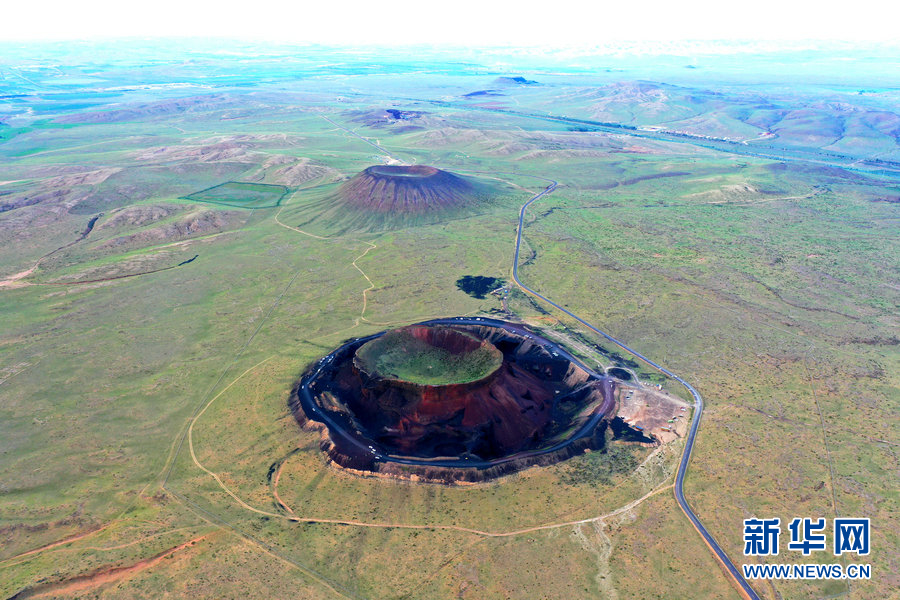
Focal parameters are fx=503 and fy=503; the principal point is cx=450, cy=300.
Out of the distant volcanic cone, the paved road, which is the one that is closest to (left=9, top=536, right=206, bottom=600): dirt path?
the paved road

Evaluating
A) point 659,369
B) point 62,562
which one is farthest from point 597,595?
point 62,562

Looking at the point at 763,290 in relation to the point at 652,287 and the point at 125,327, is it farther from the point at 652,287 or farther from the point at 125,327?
the point at 125,327

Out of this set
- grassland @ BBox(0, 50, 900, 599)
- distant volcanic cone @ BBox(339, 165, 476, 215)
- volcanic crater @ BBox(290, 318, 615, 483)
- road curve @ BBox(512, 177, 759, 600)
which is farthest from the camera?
distant volcanic cone @ BBox(339, 165, 476, 215)

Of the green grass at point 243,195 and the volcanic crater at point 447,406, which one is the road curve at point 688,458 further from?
the green grass at point 243,195

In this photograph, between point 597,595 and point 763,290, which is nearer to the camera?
point 597,595

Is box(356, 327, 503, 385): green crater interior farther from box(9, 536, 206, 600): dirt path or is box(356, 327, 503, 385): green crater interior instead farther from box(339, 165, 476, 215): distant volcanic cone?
box(339, 165, 476, 215): distant volcanic cone

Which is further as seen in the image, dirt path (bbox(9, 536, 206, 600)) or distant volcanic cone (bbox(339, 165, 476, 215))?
distant volcanic cone (bbox(339, 165, 476, 215))

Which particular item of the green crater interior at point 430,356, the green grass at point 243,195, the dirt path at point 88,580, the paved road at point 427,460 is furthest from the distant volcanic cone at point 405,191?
the dirt path at point 88,580
